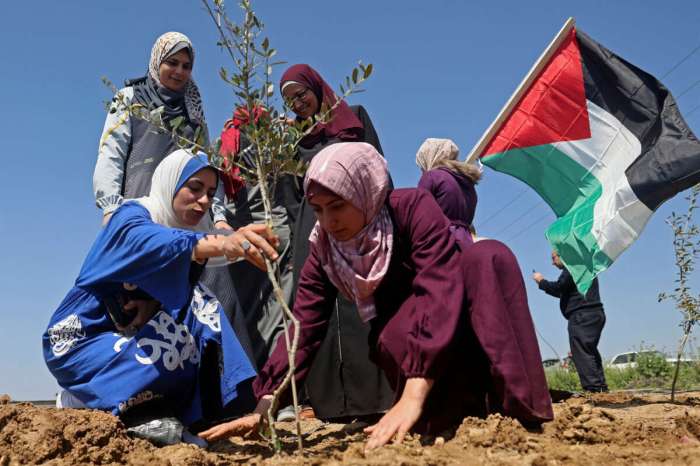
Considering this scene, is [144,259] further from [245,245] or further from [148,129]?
[148,129]

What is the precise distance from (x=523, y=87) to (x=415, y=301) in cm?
389

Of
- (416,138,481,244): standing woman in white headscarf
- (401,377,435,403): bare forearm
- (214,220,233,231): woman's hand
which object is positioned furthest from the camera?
(214,220,233,231): woman's hand

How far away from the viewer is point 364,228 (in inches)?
103

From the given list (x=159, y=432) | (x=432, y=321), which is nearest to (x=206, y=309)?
(x=159, y=432)

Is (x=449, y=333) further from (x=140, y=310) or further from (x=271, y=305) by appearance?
(x=271, y=305)

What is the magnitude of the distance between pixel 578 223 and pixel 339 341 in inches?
101

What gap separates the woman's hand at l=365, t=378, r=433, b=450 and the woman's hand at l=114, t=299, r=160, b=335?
120 centimetres

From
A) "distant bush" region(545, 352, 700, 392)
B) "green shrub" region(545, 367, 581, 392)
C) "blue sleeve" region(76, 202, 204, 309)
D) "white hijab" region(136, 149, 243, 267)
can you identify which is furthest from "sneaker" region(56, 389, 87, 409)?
"green shrub" region(545, 367, 581, 392)

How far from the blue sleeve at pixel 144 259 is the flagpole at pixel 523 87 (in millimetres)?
3507

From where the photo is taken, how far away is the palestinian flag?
5.27 m

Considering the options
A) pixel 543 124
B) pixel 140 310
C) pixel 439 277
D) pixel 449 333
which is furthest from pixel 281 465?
pixel 543 124

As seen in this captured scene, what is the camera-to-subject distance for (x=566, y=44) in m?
6.00

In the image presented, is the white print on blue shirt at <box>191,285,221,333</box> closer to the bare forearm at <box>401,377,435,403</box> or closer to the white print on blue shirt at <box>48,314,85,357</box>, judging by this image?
the white print on blue shirt at <box>48,314,85,357</box>

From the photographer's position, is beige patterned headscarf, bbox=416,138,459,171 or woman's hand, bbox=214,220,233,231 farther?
beige patterned headscarf, bbox=416,138,459,171
